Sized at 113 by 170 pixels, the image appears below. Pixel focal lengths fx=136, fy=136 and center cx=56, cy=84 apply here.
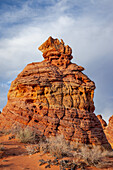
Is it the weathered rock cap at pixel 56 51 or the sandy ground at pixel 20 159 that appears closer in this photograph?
the sandy ground at pixel 20 159

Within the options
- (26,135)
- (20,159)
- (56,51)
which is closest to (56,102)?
(26,135)

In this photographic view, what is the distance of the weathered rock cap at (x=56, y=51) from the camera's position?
15.6 metres

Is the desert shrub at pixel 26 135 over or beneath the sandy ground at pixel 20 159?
over

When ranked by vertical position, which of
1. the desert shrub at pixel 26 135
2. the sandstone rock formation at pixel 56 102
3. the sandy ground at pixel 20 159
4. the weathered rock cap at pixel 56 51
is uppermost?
the weathered rock cap at pixel 56 51

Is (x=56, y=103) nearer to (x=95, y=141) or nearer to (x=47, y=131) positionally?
(x=47, y=131)

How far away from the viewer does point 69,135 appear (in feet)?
36.2

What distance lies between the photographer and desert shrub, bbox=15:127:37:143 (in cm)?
1031

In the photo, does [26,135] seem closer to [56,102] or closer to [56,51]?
[56,102]

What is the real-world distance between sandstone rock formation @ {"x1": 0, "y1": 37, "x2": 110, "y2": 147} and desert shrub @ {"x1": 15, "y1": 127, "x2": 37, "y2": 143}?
→ 75cm

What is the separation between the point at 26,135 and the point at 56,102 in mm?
3965

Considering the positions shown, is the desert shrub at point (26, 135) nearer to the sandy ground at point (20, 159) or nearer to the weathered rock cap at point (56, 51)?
the sandy ground at point (20, 159)

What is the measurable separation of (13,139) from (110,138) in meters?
26.0

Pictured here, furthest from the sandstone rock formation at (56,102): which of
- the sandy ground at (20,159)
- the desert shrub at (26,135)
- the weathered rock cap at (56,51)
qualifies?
the sandy ground at (20,159)

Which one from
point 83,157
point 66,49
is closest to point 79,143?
point 83,157
